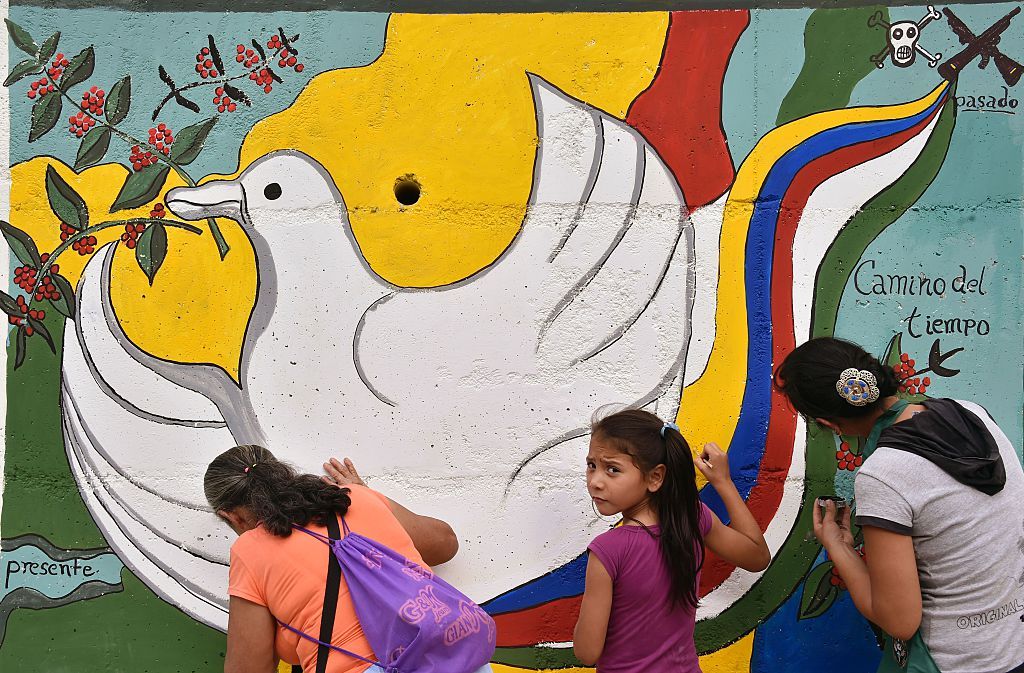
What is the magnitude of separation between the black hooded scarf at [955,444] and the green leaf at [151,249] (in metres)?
2.41

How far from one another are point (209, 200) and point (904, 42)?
2.51m

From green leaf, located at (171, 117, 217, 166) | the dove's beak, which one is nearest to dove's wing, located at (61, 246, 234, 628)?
the dove's beak

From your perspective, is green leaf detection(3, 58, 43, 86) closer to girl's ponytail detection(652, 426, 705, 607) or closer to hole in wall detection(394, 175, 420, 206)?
hole in wall detection(394, 175, 420, 206)

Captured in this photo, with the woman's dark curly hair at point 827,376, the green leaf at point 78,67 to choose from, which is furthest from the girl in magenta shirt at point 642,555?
the green leaf at point 78,67

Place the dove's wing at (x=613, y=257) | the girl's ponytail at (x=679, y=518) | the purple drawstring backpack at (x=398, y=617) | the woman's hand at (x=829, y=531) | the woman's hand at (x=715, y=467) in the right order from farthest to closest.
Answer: the dove's wing at (x=613, y=257) < the woman's hand at (x=715, y=467) < the woman's hand at (x=829, y=531) < the girl's ponytail at (x=679, y=518) < the purple drawstring backpack at (x=398, y=617)

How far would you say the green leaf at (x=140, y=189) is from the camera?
3195mm

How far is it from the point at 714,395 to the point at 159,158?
2.13 meters

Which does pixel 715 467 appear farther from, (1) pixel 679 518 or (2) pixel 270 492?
(2) pixel 270 492

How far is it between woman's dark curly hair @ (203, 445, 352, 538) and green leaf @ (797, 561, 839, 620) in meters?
1.61

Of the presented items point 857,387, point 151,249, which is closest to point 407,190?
point 151,249

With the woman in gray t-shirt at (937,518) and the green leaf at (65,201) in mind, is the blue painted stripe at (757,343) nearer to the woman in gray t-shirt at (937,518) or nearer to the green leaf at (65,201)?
the woman in gray t-shirt at (937,518)

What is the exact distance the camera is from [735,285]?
3145 millimetres

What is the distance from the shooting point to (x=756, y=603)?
3072mm

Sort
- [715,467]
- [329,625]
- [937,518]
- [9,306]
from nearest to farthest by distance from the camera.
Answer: [937,518] < [329,625] < [715,467] < [9,306]
